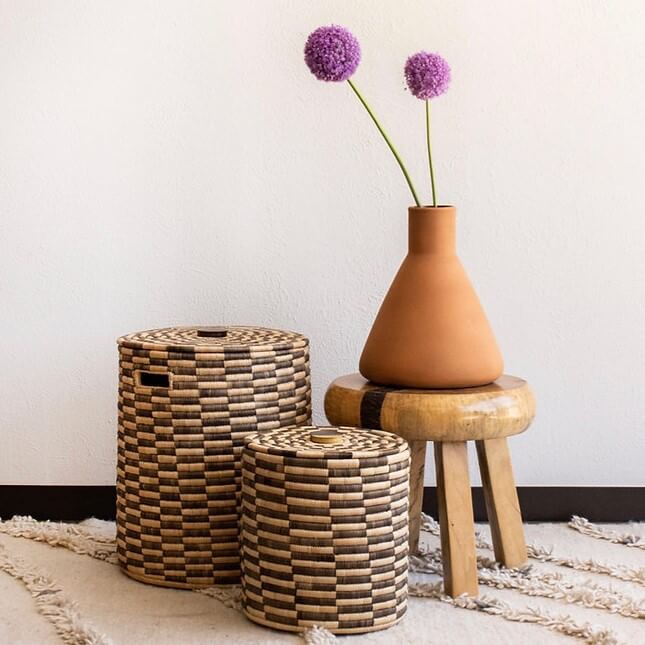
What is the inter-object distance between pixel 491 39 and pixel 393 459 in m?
0.86

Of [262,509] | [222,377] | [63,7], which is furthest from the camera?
[63,7]

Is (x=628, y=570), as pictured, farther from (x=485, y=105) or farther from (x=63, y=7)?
(x=63, y=7)

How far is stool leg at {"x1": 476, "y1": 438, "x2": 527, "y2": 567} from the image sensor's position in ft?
5.85

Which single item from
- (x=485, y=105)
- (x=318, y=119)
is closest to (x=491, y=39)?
(x=485, y=105)

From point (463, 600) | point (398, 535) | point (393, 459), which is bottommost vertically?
point (463, 600)

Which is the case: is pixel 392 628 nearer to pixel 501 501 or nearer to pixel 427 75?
pixel 501 501

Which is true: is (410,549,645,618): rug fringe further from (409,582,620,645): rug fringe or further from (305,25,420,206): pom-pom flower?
(305,25,420,206): pom-pom flower

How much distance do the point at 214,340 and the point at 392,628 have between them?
512mm

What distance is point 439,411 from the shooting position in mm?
1650

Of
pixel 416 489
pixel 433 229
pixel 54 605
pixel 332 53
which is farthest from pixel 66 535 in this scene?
pixel 332 53

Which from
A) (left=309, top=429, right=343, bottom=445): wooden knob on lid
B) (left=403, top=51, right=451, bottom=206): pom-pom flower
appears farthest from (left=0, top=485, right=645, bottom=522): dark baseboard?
(left=403, top=51, right=451, bottom=206): pom-pom flower

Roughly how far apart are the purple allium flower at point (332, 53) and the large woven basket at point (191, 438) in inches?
16.4

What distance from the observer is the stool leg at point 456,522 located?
5.54ft

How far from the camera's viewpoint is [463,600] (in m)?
1.67
